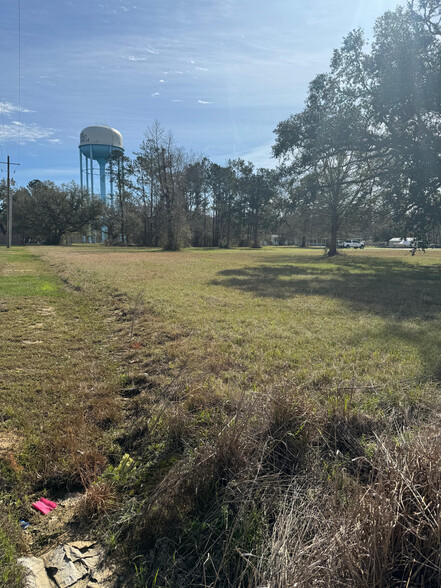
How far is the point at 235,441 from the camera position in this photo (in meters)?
2.15

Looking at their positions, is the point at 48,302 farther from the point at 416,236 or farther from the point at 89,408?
the point at 416,236

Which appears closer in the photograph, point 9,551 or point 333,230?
point 9,551

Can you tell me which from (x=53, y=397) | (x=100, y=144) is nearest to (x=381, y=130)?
(x=53, y=397)

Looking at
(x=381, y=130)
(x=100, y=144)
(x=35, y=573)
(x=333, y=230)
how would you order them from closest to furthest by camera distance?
(x=35, y=573), (x=381, y=130), (x=333, y=230), (x=100, y=144)

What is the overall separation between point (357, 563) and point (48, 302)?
816cm

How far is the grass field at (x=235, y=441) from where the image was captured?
157cm

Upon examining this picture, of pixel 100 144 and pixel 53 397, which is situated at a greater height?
pixel 100 144

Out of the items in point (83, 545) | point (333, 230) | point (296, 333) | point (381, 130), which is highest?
point (381, 130)

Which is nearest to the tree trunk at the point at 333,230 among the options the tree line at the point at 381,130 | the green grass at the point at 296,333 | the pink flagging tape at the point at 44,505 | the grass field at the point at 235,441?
the tree line at the point at 381,130

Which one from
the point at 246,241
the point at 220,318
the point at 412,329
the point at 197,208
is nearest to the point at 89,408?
the point at 220,318

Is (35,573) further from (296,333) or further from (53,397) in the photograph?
(296,333)

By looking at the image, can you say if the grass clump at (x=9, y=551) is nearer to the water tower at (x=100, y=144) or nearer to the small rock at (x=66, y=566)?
the small rock at (x=66, y=566)

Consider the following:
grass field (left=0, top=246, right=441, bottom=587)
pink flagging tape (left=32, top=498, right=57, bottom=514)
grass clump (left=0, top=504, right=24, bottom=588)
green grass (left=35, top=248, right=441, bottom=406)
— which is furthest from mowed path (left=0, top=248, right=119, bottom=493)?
green grass (left=35, top=248, right=441, bottom=406)

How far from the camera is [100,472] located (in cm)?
250
